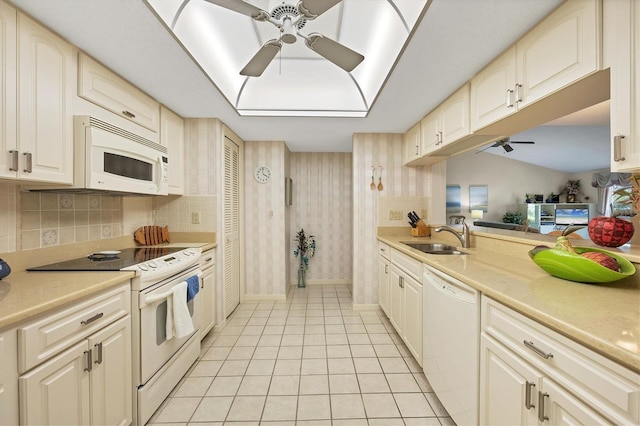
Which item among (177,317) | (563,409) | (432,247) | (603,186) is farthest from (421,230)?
(603,186)

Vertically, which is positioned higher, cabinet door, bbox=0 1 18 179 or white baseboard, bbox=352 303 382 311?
cabinet door, bbox=0 1 18 179

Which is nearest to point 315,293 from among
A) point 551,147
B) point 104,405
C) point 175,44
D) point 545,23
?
point 104,405

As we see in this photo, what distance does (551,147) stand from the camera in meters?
5.46

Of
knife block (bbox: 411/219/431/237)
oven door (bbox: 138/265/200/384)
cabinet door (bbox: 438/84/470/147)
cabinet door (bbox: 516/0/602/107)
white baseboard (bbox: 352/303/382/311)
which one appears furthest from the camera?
white baseboard (bbox: 352/303/382/311)

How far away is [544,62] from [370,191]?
2.12 meters

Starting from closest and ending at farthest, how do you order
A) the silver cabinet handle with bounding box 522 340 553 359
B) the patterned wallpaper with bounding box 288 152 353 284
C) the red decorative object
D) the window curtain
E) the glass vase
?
1. the silver cabinet handle with bounding box 522 340 553 359
2. the red decorative object
3. the glass vase
4. the patterned wallpaper with bounding box 288 152 353 284
5. the window curtain

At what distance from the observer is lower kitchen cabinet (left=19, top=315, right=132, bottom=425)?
96 centimetres

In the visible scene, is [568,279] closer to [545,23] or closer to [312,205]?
[545,23]

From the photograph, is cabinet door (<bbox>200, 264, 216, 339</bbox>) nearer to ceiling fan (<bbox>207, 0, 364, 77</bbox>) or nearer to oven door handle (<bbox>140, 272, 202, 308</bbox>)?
oven door handle (<bbox>140, 272, 202, 308</bbox>)

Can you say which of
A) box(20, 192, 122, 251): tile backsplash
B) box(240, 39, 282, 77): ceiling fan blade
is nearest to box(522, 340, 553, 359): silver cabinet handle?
box(240, 39, 282, 77): ceiling fan blade

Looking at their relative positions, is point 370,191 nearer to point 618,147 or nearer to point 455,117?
point 455,117

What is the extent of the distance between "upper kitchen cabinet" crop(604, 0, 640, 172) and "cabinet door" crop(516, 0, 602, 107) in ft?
0.16

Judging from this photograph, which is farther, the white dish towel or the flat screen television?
the flat screen television

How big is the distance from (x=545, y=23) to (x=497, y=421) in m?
1.83
